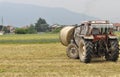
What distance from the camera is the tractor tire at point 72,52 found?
67.8 feet

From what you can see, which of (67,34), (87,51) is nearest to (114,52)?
(87,51)

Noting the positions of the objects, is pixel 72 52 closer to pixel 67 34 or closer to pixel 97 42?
pixel 67 34

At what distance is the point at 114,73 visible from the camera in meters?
14.2

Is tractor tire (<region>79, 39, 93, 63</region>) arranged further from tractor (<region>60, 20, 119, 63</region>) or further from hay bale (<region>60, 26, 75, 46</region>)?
hay bale (<region>60, 26, 75, 46</region>)

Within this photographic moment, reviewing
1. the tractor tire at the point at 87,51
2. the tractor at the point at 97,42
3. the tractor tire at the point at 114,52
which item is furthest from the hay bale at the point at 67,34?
the tractor tire at the point at 114,52

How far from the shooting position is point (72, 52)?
69.9 ft

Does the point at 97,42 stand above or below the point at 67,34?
below

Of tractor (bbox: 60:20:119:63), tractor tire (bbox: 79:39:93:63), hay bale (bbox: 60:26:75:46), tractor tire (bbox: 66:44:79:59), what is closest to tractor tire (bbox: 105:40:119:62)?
tractor (bbox: 60:20:119:63)

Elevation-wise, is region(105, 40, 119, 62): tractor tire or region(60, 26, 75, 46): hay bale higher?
region(60, 26, 75, 46): hay bale

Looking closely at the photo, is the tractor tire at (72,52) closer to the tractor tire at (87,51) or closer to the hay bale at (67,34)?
the hay bale at (67,34)

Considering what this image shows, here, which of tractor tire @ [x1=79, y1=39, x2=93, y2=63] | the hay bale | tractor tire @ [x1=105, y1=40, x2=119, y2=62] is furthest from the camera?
the hay bale

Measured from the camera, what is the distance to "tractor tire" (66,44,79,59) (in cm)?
2067

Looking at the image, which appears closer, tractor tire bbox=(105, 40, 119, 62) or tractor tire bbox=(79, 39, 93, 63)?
tractor tire bbox=(79, 39, 93, 63)

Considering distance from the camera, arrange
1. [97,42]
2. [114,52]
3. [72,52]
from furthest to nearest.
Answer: [72,52] < [97,42] < [114,52]
